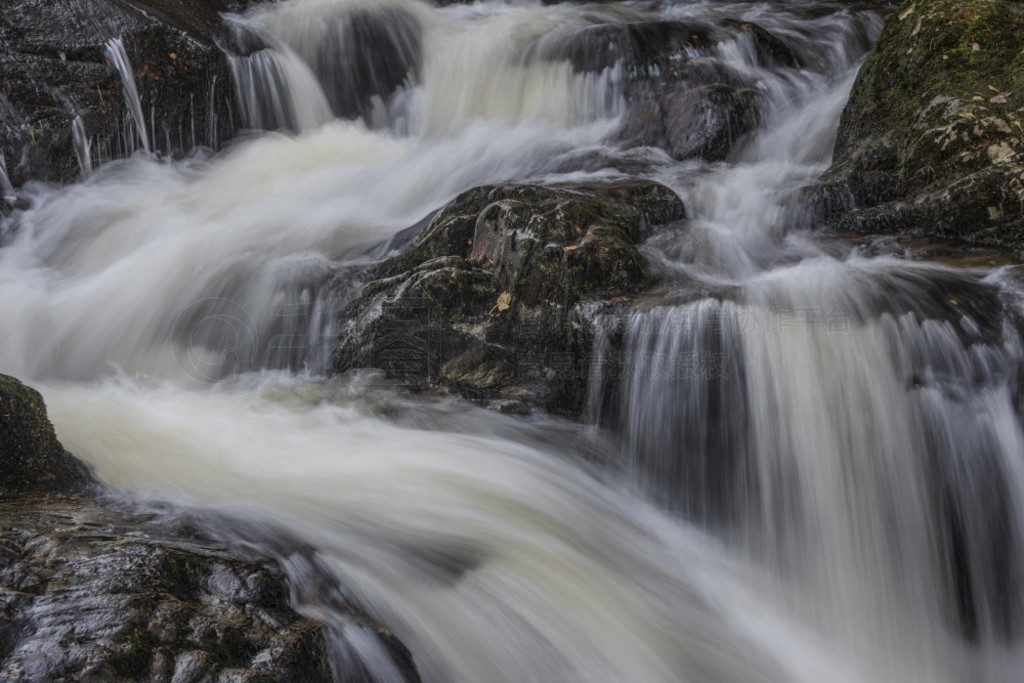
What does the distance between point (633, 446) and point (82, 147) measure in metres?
5.53

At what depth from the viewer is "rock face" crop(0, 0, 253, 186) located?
23.2 ft

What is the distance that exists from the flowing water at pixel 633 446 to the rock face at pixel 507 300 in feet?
0.53

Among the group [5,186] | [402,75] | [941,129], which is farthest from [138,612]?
[402,75]

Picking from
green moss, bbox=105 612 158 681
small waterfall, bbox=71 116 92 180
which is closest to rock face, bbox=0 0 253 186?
small waterfall, bbox=71 116 92 180

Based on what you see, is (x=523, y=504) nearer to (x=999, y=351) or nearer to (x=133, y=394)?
(x=999, y=351)

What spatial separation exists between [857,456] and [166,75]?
6.60m

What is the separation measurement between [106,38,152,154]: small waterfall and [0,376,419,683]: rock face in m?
5.38

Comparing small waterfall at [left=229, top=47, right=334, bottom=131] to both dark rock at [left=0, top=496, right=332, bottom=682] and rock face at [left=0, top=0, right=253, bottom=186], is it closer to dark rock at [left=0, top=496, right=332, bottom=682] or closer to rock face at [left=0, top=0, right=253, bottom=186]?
rock face at [left=0, top=0, right=253, bottom=186]

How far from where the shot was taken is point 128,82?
7.48m

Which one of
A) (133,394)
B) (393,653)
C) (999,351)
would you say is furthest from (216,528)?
(999,351)

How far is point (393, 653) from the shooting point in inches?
105

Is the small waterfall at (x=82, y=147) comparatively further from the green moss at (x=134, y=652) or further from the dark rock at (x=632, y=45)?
the green moss at (x=134, y=652)

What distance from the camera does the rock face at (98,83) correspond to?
279 inches

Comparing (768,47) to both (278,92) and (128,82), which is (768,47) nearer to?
(278,92)
